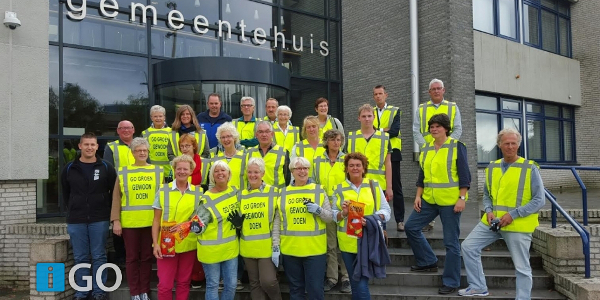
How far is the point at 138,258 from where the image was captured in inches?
187

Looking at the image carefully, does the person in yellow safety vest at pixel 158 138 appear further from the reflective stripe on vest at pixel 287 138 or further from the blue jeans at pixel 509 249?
the blue jeans at pixel 509 249

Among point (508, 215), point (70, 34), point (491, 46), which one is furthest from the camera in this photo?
point (491, 46)

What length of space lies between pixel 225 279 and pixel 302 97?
9222 millimetres

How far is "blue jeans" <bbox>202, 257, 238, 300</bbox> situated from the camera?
4.20m

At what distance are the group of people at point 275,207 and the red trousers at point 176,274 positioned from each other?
1cm

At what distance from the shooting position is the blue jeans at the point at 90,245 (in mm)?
4852

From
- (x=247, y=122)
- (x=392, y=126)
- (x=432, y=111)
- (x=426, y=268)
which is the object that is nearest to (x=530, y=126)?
(x=432, y=111)

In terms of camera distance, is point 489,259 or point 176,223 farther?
point 489,259

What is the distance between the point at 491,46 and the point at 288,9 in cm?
613

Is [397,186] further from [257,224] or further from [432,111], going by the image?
[257,224]

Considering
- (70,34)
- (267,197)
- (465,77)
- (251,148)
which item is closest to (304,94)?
(465,77)

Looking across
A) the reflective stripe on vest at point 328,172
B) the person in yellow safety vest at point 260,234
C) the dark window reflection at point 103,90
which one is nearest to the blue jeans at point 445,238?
the reflective stripe on vest at point 328,172

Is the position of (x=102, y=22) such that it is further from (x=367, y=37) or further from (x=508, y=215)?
(x=508, y=215)

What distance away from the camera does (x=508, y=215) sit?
409 centimetres
